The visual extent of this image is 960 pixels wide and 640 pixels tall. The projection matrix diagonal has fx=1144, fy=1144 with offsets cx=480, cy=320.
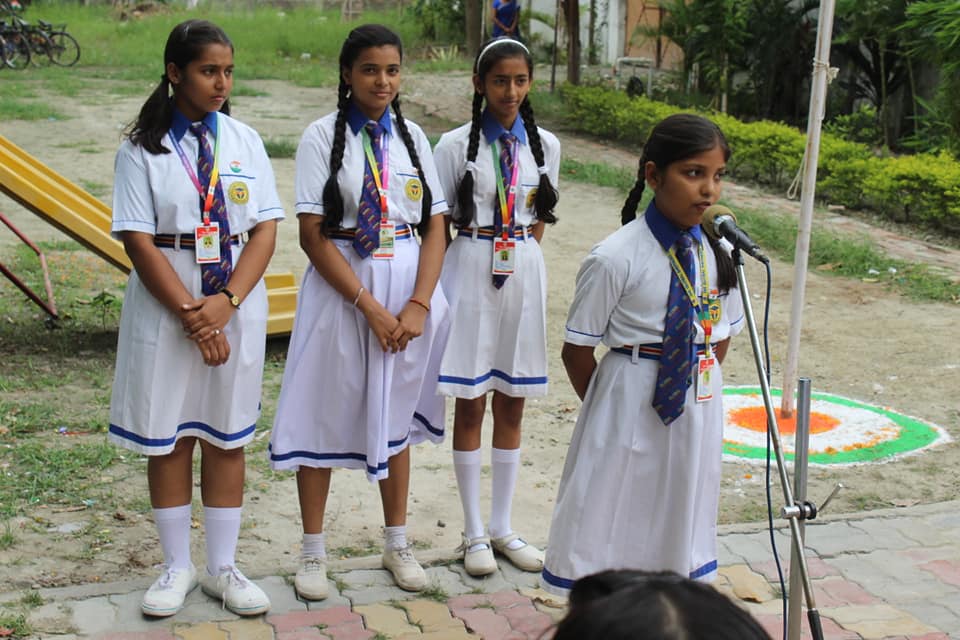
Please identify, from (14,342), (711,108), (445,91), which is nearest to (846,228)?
(711,108)

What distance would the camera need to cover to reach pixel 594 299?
3.11 m

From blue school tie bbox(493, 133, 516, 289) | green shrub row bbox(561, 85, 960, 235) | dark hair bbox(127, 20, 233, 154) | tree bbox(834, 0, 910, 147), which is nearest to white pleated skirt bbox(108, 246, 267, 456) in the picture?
dark hair bbox(127, 20, 233, 154)

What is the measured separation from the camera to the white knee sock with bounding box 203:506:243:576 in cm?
370

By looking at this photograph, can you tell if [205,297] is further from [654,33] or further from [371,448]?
[654,33]

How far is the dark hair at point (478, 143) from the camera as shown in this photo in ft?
12.7

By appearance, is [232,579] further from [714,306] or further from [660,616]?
[660,616]

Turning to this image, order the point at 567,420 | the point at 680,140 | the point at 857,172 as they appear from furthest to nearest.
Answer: the point at 857,172
the point at 567,420
the point at 680,140

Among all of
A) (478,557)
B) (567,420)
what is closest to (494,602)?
(478,557)

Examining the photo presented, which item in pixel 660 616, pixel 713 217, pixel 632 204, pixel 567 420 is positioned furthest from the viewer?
pixel 567 420

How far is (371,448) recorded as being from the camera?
371 cm

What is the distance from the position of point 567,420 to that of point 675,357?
2.69 meters

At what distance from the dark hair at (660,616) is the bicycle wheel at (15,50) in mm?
20477

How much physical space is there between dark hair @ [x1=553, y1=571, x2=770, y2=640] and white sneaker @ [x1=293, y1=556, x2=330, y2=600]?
8.43 feet

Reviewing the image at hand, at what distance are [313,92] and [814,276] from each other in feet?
37.9
